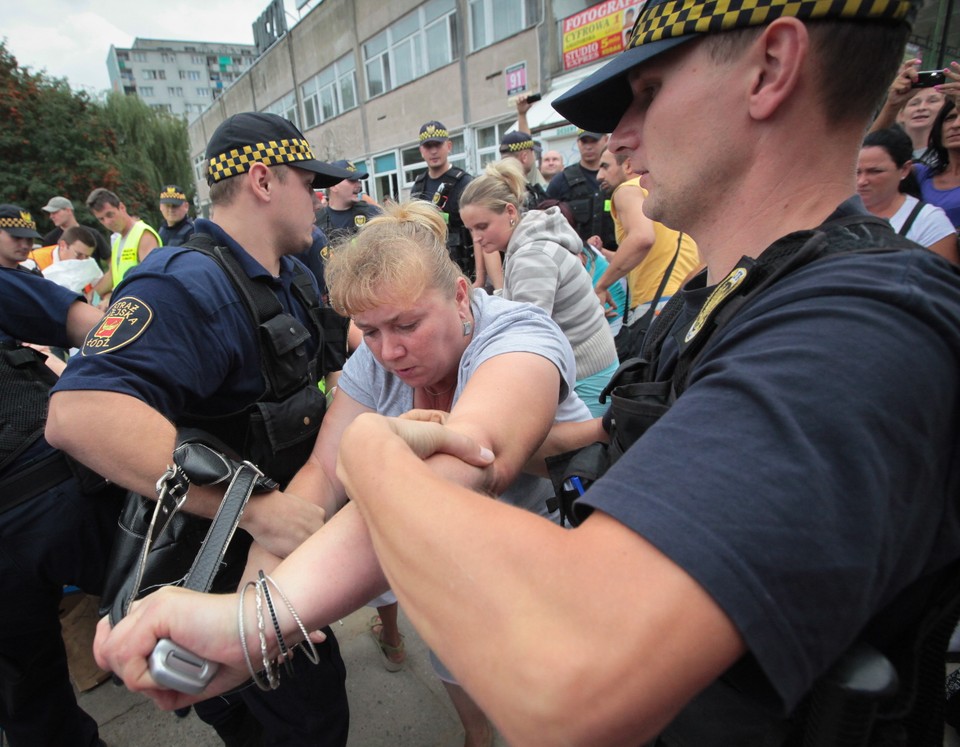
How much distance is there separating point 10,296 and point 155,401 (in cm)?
89

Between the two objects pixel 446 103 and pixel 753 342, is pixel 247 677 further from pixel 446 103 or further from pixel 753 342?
pixel 446 103

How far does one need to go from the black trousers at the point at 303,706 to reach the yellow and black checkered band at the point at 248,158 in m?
1.83

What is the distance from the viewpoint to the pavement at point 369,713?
2221mm

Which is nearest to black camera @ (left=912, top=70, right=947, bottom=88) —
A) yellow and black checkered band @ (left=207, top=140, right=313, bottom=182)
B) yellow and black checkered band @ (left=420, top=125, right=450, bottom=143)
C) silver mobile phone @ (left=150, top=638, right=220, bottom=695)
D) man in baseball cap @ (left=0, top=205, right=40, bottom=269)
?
yellow and black checkered band @ (left=207, top=140, right=313, bottom=182)

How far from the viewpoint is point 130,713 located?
8.07ft

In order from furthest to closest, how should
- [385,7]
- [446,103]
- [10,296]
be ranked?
[385,7] → [446,103] → [10,296]

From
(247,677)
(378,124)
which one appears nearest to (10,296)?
(247,677)

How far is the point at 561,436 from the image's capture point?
1.49 meters

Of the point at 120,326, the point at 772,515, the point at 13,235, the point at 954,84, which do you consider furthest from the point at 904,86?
the point at 13,235

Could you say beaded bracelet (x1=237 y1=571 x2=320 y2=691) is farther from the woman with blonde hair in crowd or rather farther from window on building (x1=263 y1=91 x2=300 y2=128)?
window on building (x1=263 y1=91 x2=300 y2=128)

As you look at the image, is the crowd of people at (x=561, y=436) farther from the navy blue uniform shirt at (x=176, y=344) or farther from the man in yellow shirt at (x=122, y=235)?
the man in yellow shirt at (x=122, y=235)

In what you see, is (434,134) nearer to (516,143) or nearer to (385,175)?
(516,143)

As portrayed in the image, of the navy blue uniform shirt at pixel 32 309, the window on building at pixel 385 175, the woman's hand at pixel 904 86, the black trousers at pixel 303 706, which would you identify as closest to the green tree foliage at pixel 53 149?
the window on building at pixel 385 175

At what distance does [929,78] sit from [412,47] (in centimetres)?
1863
